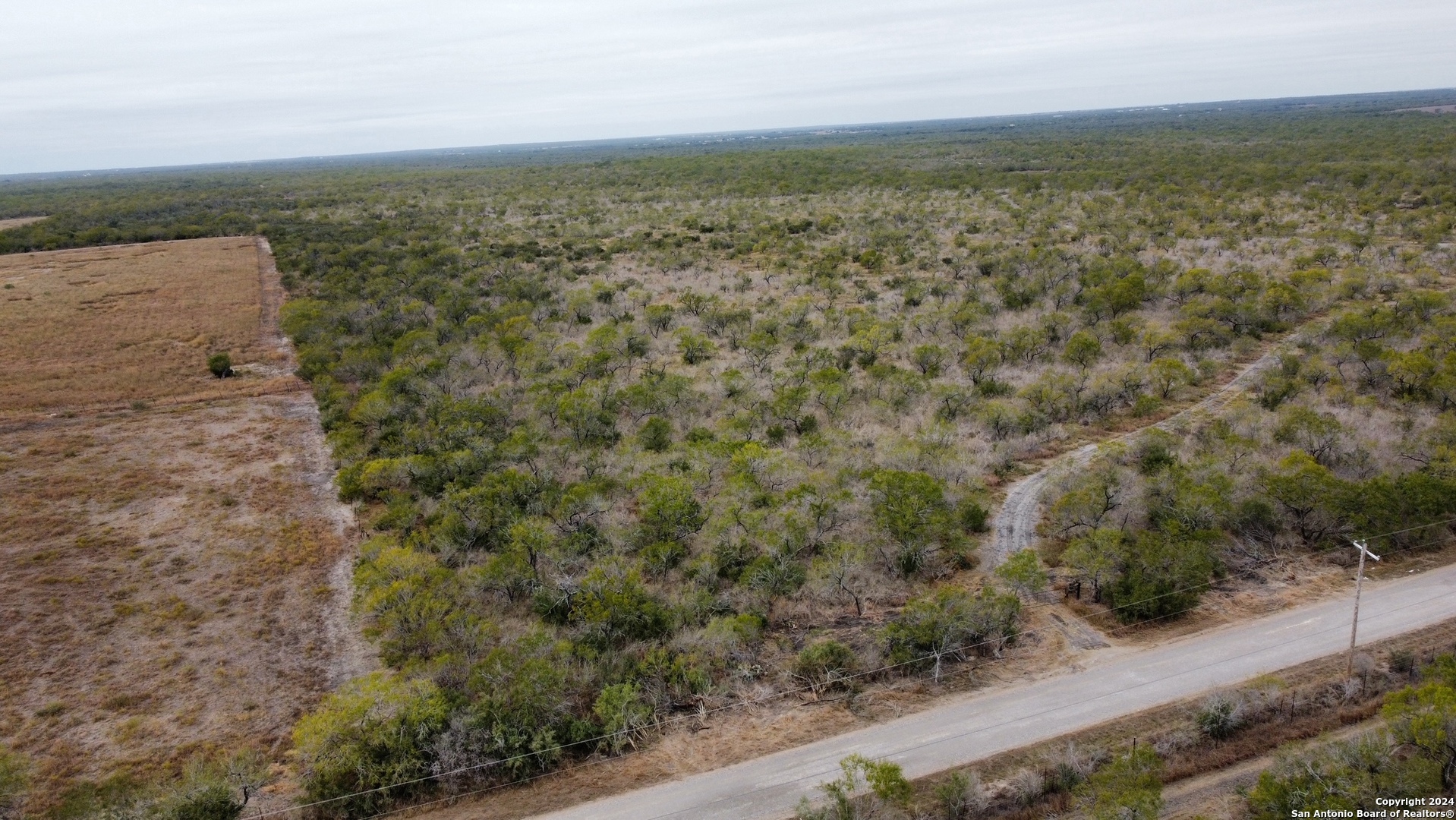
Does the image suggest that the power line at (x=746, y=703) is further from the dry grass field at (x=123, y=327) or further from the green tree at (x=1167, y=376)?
the dry grass field at (x=123, y=327)

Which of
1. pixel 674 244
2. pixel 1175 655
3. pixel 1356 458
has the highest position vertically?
pixel 674 244

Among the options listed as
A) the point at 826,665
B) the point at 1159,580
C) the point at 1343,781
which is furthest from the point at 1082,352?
the point at 1343,781

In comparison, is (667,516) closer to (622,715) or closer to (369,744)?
(622,715)

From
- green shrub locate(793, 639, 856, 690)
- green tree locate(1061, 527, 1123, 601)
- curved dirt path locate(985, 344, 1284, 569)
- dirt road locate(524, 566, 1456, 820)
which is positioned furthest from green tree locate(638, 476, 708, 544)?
green tree locate(1061, 527, 1123, 601)

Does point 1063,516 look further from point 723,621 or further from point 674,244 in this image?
point 674,244

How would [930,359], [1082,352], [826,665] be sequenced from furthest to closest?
[930,359] → [1082,352] → [826,665]

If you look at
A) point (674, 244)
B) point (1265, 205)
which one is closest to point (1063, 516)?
point (674, 244)

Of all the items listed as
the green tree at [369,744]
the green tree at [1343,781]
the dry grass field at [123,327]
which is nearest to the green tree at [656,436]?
the green tree at [369,744]
